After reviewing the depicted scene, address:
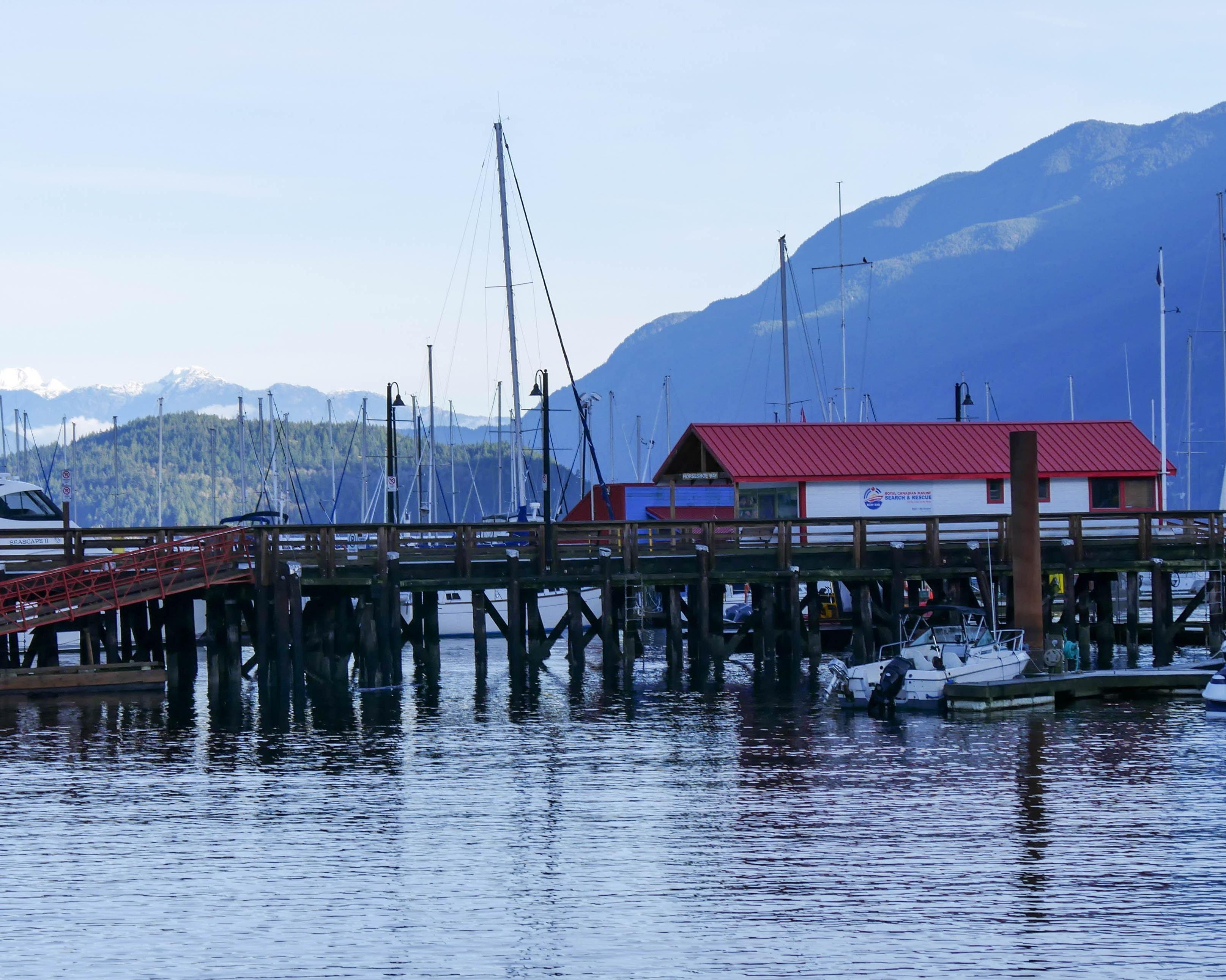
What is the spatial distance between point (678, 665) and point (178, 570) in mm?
13483

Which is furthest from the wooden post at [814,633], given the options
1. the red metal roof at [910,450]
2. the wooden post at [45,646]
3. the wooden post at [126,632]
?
the wooden post at [45,646]

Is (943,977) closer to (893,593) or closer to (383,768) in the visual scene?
(383,768)

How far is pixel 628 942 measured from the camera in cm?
A: 1669

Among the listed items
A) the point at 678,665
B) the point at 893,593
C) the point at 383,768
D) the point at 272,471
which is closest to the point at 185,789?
the point at 383,768

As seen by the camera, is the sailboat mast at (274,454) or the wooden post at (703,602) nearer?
the wooden post at (703,602)

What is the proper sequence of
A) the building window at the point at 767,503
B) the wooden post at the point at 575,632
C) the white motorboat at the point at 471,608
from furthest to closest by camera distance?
1. the white motorboat at the point at 471,608
2. the building window at the point at 767,503
3. the wooden post at the point at 575,632

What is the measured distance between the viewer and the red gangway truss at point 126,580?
35719 millimetres

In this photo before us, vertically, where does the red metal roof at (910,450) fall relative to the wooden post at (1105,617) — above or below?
above

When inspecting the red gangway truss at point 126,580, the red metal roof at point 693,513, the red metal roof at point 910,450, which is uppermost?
the red metal roof at point 910,450

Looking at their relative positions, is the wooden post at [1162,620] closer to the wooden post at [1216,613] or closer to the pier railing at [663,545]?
the pier railing at [663,545]

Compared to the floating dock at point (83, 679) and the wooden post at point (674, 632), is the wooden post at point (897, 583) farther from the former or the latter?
the floating dock at point (83, 679)

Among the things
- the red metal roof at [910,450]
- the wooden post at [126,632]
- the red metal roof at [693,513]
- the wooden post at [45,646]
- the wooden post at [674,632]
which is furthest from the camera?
the red metal roof at [693,513]

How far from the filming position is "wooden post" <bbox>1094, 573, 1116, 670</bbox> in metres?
44.5

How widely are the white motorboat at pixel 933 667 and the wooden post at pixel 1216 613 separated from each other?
32.8 feet
